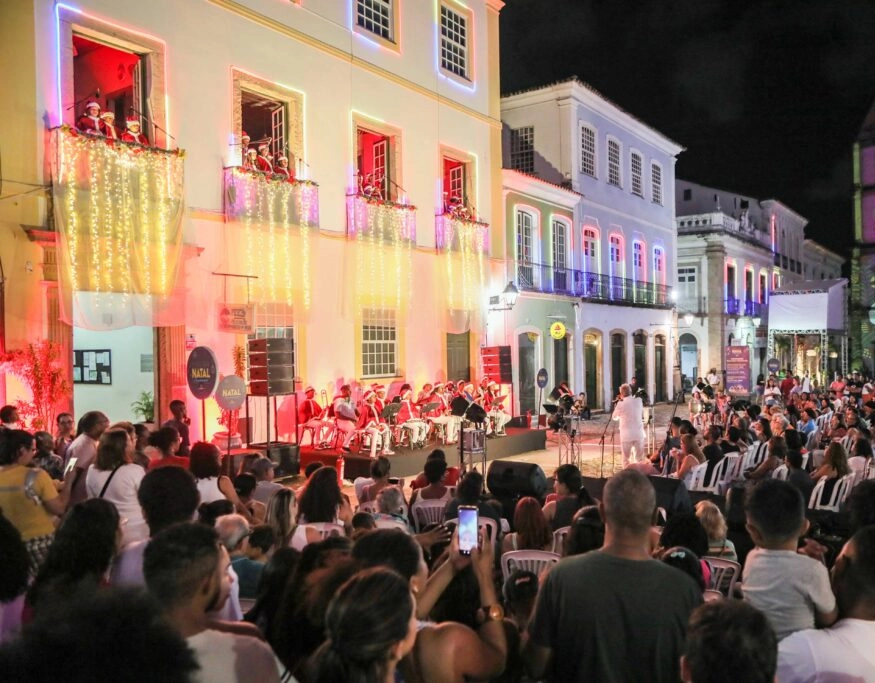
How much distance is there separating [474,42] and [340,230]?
725 centimetres

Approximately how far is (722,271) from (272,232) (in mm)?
25595

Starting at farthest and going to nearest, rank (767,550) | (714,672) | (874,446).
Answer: (874,446) < (767,550) < (714,672)

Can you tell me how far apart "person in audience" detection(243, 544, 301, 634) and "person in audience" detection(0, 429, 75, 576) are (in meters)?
2.39

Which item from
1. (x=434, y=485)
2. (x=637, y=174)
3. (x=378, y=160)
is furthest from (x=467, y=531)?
(x=637, y=174)

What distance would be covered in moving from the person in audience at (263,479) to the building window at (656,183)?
2501 centimetres

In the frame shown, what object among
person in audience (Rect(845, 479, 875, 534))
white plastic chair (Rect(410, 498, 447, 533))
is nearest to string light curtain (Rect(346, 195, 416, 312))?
white plastic chair (Rect(410, 498, 447, 533))

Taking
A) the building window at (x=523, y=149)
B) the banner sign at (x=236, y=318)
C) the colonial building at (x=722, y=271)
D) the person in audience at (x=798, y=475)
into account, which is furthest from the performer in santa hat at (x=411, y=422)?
the colonial building at (x=722, y=271)

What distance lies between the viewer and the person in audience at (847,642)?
246 cm

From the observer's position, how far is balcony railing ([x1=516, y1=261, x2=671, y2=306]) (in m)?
21.7

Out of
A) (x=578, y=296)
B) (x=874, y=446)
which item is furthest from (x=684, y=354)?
(x=874, y=446)

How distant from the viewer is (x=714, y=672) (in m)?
1.98

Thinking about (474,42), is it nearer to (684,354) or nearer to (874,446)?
(874,446)

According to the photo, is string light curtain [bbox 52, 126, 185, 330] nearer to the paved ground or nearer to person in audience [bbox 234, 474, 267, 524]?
the paved ground

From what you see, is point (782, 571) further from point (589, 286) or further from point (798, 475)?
point (589, 286)
